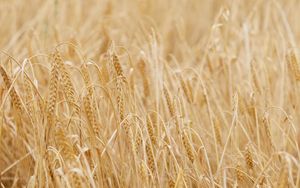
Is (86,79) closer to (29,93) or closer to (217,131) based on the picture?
(29,93)

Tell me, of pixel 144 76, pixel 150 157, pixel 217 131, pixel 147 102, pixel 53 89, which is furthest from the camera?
pixel 147 102

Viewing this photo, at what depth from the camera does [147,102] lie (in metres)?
2.12

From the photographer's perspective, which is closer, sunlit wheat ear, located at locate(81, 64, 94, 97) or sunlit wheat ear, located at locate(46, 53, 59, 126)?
sunlit wheat ear, located at locate(46, 53, 59, 126)

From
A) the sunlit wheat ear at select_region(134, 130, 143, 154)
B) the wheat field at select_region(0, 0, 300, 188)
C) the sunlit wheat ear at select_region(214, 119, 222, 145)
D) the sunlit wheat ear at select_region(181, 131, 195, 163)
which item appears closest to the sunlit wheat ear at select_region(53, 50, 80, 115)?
the wheat field at select_region(0, 0, 300, 188)

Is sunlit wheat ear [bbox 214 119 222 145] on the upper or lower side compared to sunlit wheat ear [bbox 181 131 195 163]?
upper

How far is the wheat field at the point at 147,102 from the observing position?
154 centimetres

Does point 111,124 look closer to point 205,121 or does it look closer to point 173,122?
point 173,122

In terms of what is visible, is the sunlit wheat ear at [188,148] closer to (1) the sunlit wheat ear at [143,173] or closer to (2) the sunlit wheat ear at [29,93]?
(1) the sunlit wheat ear at [143,173]

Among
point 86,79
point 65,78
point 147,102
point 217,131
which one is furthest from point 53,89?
point 147,102

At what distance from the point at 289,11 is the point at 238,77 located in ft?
2.97

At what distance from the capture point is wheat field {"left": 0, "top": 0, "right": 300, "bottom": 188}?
60.5 inches

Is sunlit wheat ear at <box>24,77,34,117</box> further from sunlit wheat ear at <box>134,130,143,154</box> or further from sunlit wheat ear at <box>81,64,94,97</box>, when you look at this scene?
sunlit wheat ear at <box>134,130,143,154</box>

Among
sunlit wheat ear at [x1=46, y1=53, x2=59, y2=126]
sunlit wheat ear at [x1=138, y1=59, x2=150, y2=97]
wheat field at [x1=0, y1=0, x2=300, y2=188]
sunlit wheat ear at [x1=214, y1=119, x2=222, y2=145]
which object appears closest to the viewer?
sunlit wheat ear at [x1=46, y1=53, x2=59, y2=126]

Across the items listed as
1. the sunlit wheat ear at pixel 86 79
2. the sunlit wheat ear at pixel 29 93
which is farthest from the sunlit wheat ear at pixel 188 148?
the sunlit wheat ear at pixel 29 93
